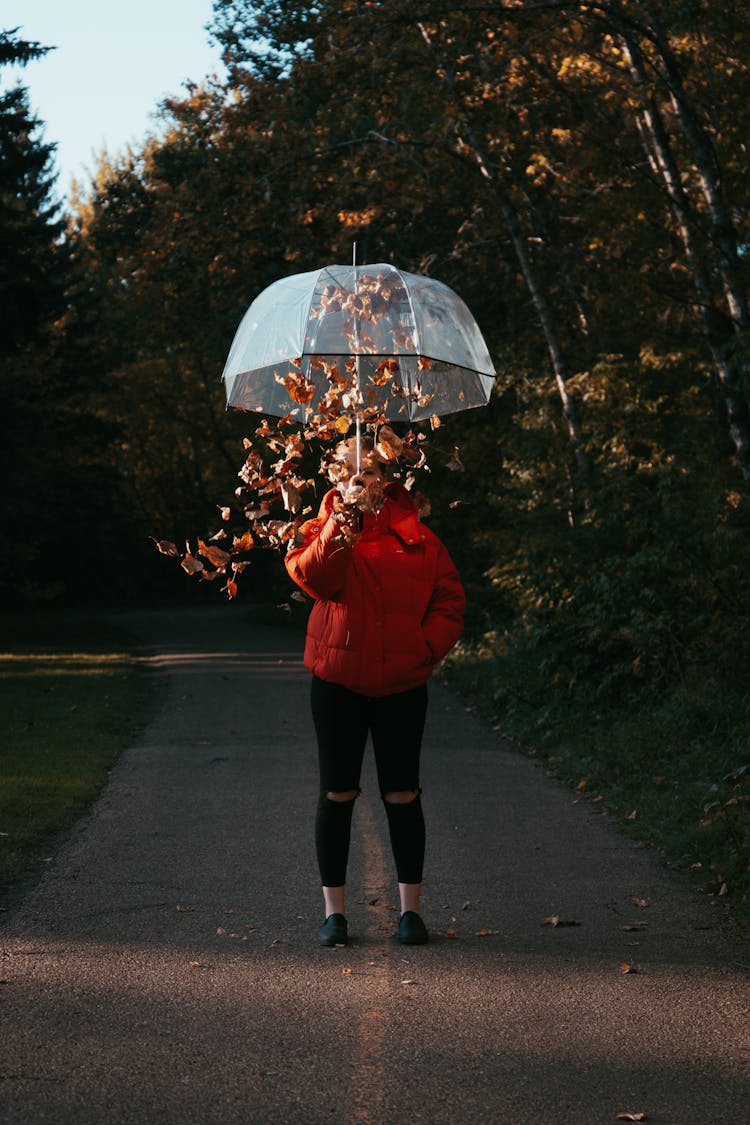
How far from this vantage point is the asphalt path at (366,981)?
4121 mm

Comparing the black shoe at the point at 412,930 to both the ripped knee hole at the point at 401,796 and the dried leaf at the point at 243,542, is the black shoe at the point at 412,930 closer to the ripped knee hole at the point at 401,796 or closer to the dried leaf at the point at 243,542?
the ripped knee hole at the point at 401,796

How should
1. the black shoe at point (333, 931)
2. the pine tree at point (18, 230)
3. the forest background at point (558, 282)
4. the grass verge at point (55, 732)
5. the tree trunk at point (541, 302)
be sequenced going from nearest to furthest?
the black shoe at point (333, 931) → the grass verge at point (55, 732) → the forest background at point (558, 282) → the tree trunk at point (541, 302) → the pine tree at point (18, 230)

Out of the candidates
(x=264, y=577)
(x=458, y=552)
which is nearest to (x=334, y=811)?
(x=458, y=552)

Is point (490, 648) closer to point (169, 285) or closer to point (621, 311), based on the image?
point (621, 311)

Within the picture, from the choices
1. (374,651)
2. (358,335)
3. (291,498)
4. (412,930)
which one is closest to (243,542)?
(291,498)

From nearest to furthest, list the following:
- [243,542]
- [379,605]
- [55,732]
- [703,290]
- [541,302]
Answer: [243,542] → [379,605] → [55,732] → [703,290] → [541,302]

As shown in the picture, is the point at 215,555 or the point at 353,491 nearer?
the point at 353,491

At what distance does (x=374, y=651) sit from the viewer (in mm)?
5730

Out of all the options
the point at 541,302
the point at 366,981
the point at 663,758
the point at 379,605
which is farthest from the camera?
the point at 541,302

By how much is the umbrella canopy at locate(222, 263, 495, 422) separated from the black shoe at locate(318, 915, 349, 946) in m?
2.16

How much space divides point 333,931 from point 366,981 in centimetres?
57

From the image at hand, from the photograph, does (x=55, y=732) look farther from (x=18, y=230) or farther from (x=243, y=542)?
(x=18, y=230)

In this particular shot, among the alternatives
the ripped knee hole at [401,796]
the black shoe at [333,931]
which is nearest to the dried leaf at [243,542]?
the ripped knee hole at [401,796]

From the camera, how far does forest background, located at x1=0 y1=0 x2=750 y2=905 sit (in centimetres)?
1238
